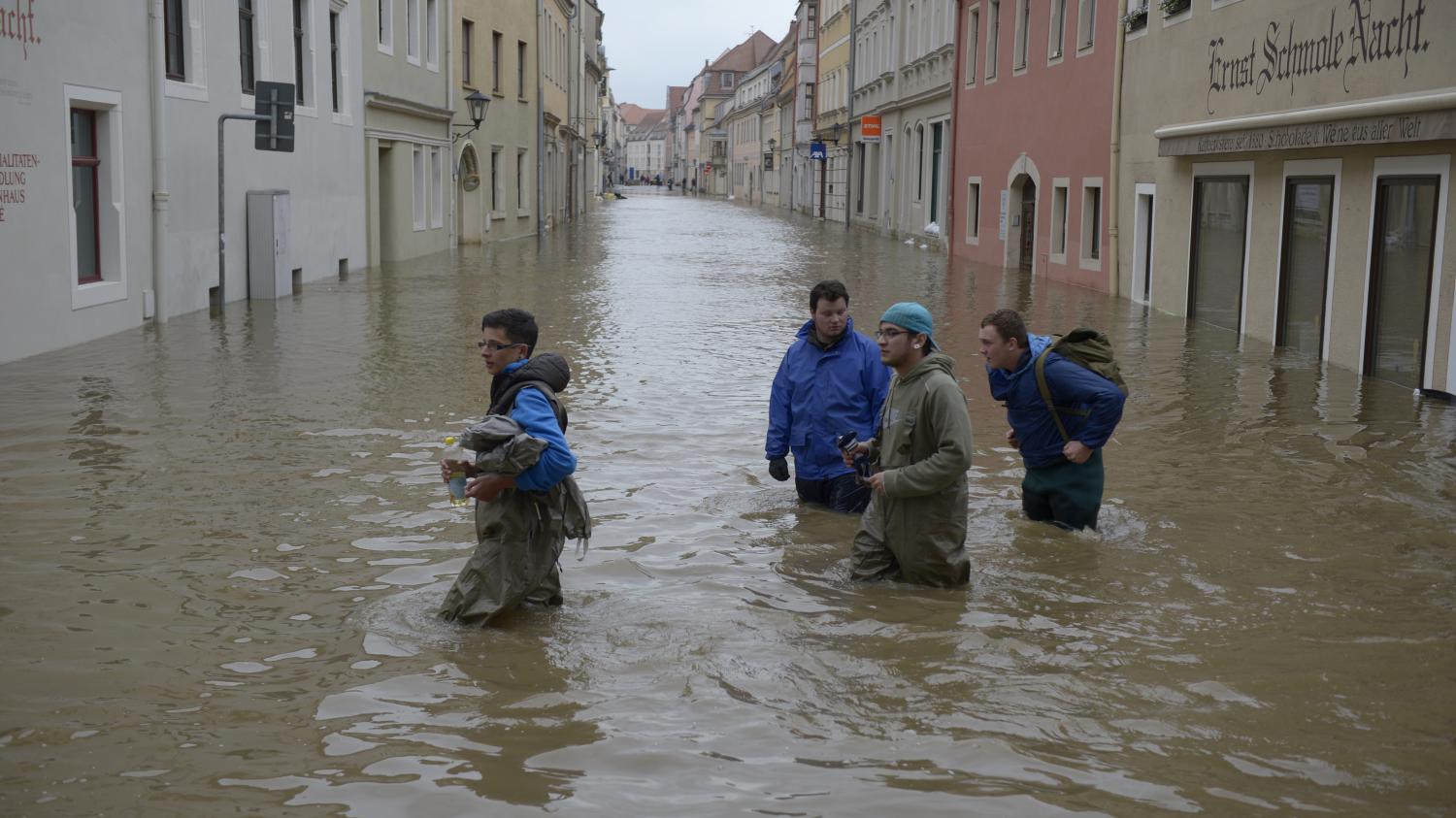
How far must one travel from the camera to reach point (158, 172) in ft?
54.4

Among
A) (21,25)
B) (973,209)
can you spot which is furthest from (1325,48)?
(973,209)

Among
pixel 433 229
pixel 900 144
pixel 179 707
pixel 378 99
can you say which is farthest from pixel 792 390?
pixel 900 144

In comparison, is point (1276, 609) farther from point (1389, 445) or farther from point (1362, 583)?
point (1389, 445)

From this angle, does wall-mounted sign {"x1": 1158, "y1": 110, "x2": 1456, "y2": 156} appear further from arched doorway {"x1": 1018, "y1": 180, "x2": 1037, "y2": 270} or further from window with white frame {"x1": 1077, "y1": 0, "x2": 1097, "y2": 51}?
arched doorway {"x1": 1018, "y1": 180, "x2": 1037, "y2": 270}

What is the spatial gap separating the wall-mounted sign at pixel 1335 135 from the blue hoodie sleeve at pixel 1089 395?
6.41m

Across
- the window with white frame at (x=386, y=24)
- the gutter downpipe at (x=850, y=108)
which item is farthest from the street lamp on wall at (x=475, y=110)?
the gutter downpipe at (x=850, y=108)

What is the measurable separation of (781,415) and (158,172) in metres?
11.2

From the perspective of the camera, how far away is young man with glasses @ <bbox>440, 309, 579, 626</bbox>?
566 cm

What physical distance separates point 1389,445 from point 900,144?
115 ft

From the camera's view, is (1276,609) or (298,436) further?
(298,436)

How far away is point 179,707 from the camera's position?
497 centimetres

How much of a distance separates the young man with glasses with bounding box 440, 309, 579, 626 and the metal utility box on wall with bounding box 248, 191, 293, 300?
1530 cm

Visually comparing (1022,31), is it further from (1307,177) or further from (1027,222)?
(1307,177)

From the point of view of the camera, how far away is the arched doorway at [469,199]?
36344mm
